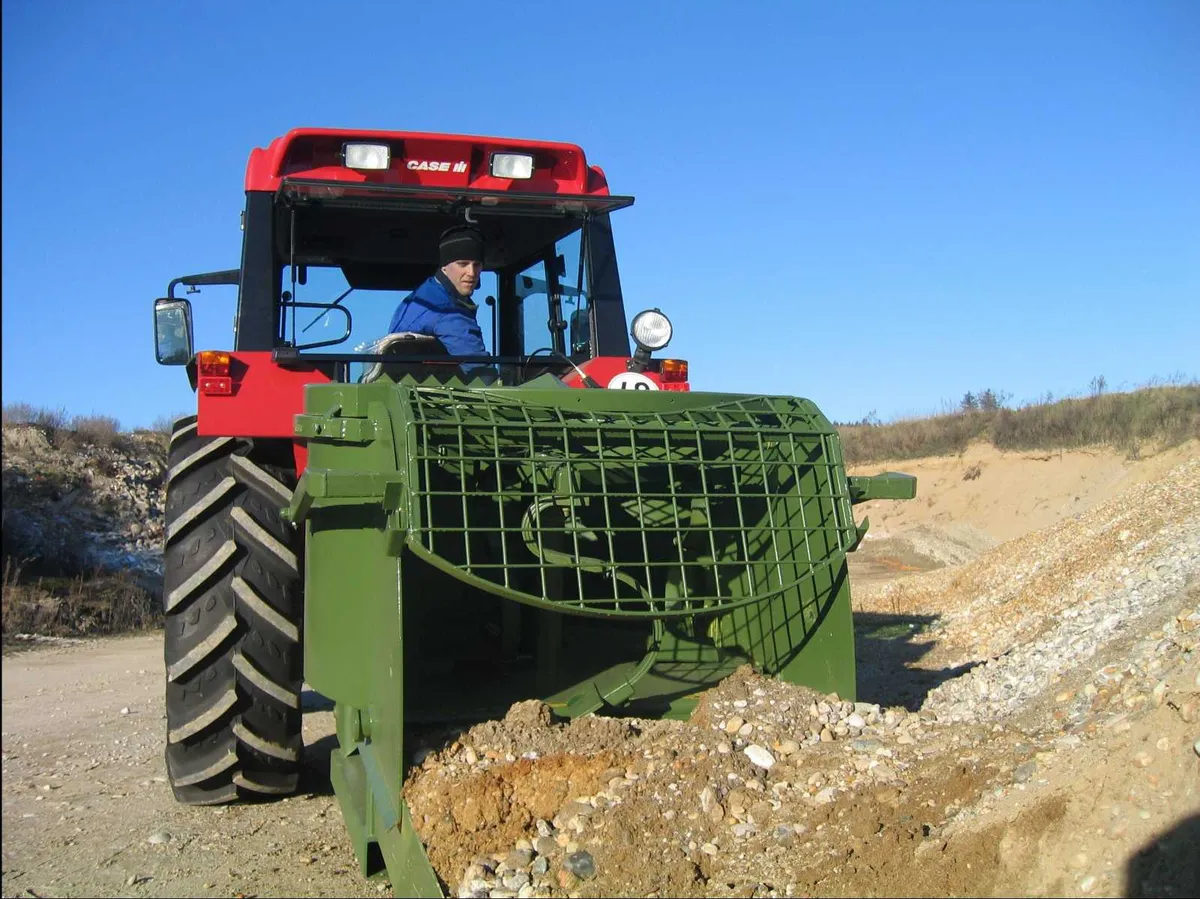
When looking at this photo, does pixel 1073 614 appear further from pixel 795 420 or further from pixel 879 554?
pixel 879 554

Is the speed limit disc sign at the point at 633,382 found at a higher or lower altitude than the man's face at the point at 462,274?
lower

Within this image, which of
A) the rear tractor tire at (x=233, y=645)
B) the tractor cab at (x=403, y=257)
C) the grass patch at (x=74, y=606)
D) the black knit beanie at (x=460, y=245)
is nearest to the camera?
the rear tractor tire at (x=233, y=645)

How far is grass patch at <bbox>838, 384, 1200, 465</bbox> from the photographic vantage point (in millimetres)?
16484

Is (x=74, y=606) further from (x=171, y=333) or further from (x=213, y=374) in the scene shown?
(x=213, y=374)

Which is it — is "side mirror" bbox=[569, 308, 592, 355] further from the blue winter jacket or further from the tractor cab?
the blue winter jacket

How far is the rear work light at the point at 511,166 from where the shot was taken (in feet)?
15.3

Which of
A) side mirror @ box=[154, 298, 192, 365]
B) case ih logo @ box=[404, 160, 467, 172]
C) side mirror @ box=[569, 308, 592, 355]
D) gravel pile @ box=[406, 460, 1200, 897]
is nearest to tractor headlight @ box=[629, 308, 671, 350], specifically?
side mirror @ box=[569, 308, 592, 355]

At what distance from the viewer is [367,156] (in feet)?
14.6

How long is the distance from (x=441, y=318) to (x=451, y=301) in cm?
12

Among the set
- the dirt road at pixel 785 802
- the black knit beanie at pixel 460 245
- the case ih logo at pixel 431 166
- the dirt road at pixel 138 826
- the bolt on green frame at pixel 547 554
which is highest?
the case ih logo at pixel 431 166

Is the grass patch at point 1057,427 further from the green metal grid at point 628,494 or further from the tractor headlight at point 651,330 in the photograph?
the green metal grid at point 628,494

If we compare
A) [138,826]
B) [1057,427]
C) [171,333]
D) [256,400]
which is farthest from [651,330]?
[1057,427]

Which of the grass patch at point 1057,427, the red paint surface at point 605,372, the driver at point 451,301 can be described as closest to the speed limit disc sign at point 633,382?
the red paint surface at point 605,372

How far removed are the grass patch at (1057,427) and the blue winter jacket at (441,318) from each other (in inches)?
556
